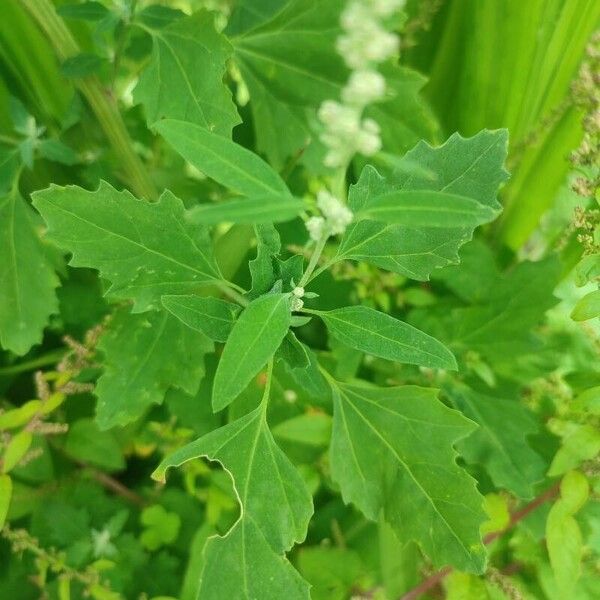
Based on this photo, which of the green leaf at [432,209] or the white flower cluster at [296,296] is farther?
the white flower cluster at [296,296]

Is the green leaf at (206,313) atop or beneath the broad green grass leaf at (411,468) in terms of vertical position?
atop

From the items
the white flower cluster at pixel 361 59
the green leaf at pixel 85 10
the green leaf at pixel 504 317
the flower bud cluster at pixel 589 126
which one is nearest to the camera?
the white flower cluster at pixel 361 59

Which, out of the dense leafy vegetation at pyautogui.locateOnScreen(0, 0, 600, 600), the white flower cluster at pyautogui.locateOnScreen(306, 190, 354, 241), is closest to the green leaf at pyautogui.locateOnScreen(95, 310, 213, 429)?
the dense leafy vegetation at pyautogui.locateOnScreen(0, 0, 600, 600)

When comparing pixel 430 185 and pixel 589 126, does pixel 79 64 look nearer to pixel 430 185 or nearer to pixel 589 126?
pixel 430 185

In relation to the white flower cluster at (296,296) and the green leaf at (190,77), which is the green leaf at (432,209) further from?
the green leaf at (190,77)

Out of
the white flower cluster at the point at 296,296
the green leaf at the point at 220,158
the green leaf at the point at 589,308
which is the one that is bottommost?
the white flower cluster at the point at 296,296

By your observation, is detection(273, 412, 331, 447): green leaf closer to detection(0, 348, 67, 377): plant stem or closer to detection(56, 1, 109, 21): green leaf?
detection(0, 348, 67, 377): plant stem

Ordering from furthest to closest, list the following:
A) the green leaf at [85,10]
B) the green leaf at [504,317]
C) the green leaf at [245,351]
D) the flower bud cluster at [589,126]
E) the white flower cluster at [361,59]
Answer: the green leaf at [504,317] < the green leaf at [85,10] < the flower bud cluster at [589,126] < the green leaf at [245,351] < the white flower cluster at [361,59]

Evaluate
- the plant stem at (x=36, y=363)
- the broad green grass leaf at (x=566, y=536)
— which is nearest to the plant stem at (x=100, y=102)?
the plant stem at (x=36, y=363)
